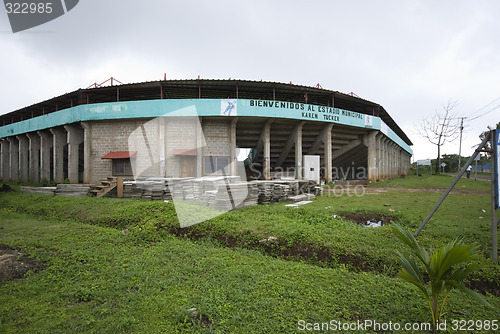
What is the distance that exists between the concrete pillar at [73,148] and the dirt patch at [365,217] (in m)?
21.6

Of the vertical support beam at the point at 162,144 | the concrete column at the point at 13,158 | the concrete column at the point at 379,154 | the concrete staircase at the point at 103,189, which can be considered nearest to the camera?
the concrete staircase at the point at 103,189

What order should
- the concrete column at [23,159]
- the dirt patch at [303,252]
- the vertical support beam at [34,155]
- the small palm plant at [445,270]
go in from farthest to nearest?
the concrete column at [23,159]
the vertical support beam at [34,155]
the dirt patch at [303,252]
the small palm plant at [445,270]

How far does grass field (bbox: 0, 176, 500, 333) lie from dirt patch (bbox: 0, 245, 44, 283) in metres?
0.15

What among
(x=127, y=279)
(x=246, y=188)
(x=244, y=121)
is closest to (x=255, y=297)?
(x=127, y=279)

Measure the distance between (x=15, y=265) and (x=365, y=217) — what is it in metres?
9.66

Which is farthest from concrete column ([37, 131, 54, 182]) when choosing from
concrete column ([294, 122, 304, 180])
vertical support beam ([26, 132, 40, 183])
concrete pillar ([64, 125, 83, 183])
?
concrete column ([294, 122, 304, 180])

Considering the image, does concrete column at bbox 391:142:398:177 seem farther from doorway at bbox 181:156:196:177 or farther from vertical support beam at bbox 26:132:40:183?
vertical support beam at bbox 26:132:40:183

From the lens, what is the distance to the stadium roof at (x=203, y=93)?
54.9 feet

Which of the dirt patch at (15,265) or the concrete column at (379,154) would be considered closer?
the dirt patch at (15,265)

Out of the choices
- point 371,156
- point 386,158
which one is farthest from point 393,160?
point 371,156

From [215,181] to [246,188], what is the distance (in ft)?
4.50

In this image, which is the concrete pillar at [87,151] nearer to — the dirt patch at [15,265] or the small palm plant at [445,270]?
the dirt patch at [15,265]

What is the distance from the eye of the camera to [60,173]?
813 inches

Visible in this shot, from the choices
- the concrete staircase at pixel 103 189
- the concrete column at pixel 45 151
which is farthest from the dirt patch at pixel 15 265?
the concrete column at pixel 45 151
